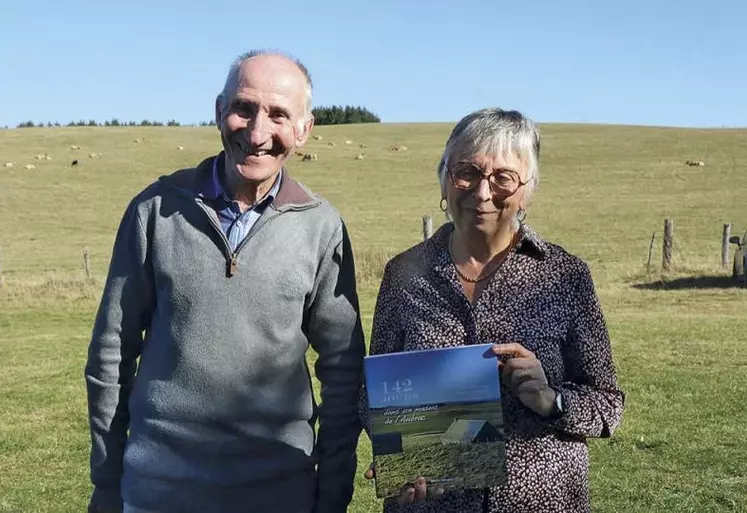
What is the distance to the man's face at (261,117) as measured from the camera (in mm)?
2451

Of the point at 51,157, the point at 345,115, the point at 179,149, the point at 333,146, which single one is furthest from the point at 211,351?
the point at 345,115

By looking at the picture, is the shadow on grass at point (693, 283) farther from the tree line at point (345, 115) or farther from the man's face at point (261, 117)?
the tree line at point (345, 115)

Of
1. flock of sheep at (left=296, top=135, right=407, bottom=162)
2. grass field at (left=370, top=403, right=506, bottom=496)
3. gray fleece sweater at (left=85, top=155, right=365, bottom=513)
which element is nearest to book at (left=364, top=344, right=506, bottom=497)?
grass field at (left=370, top=403, right=506, bottom=496)

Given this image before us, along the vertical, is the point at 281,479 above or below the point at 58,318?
above

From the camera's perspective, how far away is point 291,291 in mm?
2500

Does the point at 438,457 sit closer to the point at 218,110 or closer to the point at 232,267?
the point at 232,267

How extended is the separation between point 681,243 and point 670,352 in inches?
649

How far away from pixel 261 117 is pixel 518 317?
90cm

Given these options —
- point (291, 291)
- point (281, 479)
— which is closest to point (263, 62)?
point (291, 291)

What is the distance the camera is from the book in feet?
7.25

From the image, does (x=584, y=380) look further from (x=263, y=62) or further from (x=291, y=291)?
(x=263, y=62)

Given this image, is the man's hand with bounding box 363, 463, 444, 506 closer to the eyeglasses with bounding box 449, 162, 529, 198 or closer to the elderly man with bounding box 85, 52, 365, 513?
the elderly man with bounding box 85, 52, 365, 513

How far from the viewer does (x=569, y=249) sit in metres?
24.7

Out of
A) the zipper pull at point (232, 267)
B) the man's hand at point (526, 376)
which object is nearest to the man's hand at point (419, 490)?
the man's hand at point (526, 376)
